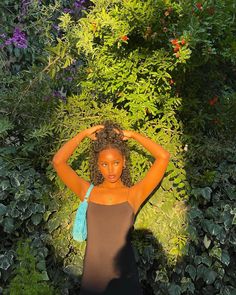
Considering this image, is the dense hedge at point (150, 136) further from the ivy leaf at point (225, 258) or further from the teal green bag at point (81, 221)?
the teal green bag at point (81, 221)

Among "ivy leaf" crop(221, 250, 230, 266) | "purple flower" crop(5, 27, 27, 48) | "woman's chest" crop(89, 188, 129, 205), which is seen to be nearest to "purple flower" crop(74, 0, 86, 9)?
"purple flower" crop(5, 27, 27, 48)

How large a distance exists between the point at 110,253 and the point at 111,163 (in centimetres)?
54

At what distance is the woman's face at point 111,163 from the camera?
2.66 m

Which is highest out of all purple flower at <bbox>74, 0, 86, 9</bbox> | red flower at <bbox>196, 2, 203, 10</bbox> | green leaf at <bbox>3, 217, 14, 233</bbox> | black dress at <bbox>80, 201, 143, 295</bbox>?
red flower at <bbox>196, 2, 203, 10</bbox>

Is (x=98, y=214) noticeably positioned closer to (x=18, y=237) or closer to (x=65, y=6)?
(x=18, y=237)

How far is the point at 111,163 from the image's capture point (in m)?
2.67

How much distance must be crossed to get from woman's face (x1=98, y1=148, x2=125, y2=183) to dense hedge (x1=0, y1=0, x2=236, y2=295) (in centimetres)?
Result: 75

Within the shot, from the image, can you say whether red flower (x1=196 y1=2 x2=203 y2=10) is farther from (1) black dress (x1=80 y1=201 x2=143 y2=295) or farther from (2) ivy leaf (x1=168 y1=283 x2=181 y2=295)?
(2) ivy leaf (x1=168 y1=283 x2=181 y2=295)

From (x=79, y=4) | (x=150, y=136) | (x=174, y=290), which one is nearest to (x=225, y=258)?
(x=174, y=290)

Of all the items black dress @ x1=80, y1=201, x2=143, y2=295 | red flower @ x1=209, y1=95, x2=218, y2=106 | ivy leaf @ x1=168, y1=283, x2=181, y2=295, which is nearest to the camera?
black dress @ x1=80, y1=201, x2=143, y2=295

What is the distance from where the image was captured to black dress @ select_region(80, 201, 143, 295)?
259cm

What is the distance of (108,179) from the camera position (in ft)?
8.86

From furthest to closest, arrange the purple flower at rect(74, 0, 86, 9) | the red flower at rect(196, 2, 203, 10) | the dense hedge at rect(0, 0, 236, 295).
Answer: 1. the purple flower at rect(74, 0, 86, 9)
2. the dense hedge at rect(0, 0, 236, 295)
3. the red flower at rect(196, 2, 203, 10)

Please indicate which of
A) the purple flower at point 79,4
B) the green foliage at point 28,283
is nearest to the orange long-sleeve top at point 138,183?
the green foliage at point 28,283
